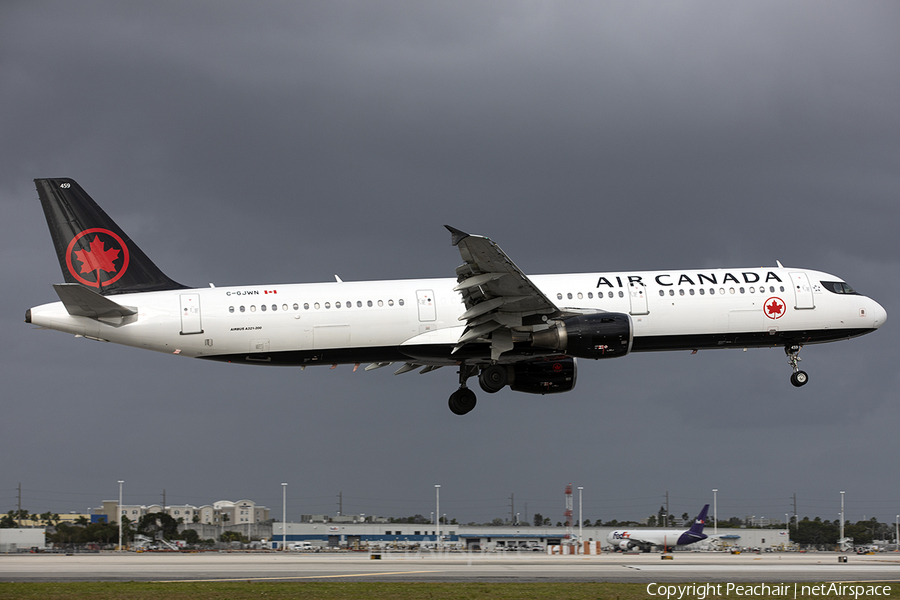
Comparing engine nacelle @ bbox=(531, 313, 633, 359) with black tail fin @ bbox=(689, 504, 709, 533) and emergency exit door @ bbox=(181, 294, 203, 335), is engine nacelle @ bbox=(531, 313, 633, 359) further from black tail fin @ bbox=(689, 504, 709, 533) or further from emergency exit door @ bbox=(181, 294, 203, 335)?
black tail fin @ bbox=(689, 504, 709, 533)

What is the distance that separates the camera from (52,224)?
39938 mm

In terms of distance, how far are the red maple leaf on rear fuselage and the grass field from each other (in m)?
14.5

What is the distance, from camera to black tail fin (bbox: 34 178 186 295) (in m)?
39.9

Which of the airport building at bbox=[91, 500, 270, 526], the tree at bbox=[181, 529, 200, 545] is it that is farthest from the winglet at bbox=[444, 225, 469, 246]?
the airport building at bbox=[91, 500, 270, 526]

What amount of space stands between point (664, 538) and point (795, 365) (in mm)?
56652

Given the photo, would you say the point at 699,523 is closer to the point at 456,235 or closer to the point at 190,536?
the point at 190,536

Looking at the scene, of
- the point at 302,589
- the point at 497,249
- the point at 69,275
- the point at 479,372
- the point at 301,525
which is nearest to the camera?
the point at 302,589

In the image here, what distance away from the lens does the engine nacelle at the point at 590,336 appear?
36906mm

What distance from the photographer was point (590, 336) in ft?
121

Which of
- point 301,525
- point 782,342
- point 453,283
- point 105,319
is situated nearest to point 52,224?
point 105,319

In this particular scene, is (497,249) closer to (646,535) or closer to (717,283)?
(717,283)

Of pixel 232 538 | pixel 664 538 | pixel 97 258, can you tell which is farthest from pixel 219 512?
pixel 97 258

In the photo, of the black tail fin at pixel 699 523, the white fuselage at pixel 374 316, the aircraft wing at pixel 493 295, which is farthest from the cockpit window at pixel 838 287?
the black tail fin at pixel 699 523

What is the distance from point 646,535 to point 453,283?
6831 cm
